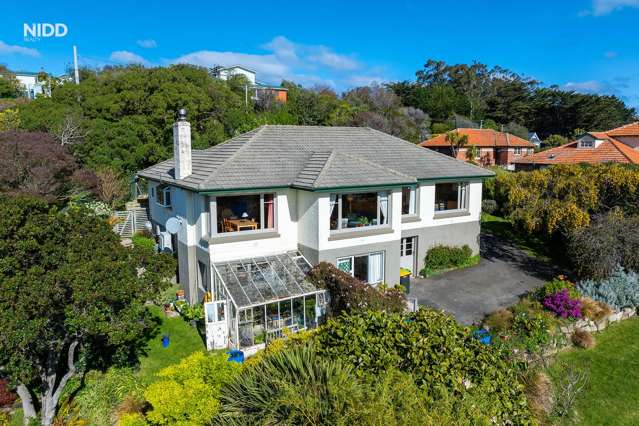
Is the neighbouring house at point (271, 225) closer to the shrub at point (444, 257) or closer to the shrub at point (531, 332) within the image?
the shrub at point (444, 257)

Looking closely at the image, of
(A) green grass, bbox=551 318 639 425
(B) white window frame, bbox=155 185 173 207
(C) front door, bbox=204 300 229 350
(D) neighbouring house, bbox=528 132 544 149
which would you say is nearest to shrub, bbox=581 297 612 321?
(A) green grass, bbox=551 318 639 425

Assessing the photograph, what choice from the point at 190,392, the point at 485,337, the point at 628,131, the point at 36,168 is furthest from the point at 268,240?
the point at 628,131

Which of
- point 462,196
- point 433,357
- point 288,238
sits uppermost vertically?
point 462,196

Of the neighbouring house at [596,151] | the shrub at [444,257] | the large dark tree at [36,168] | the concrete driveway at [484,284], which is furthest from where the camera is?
the neighbouring house at [596,151]

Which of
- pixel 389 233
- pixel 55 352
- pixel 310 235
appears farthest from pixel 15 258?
pixel 389 233

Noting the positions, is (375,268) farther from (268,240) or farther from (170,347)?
(170,347)

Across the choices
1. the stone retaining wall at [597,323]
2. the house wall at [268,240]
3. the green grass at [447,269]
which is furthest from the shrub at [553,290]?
the house wall at [268,240]

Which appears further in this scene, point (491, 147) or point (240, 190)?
point (491, 147)
